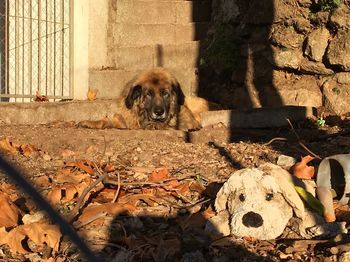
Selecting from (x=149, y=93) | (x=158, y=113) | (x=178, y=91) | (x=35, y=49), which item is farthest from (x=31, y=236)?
(x=35, y=49)

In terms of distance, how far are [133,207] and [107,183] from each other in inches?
14.7

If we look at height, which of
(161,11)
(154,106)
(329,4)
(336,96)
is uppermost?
(161,11)

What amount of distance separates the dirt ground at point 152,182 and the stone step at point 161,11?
3.40m

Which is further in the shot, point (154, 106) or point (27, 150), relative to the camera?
point (154, 106)

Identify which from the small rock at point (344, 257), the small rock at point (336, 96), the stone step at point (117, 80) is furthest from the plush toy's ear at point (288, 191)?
the stone step at point (117, 80)

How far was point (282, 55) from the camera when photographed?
775 centimetres

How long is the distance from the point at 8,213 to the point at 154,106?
16.9 ft

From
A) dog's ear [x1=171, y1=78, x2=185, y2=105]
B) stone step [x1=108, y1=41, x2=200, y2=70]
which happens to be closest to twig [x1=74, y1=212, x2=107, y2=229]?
dog's ear [x1=171, y1=78, x2=185, y2=105]

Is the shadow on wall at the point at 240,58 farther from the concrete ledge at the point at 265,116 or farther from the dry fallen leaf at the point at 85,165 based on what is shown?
the dry fallen leaf at the point at 85,165

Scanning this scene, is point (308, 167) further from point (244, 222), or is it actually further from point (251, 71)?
point (251, 71)

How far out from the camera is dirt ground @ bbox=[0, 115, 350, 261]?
3.04 m

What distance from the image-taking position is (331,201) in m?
3.41

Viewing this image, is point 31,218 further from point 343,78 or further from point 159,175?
point 343,78

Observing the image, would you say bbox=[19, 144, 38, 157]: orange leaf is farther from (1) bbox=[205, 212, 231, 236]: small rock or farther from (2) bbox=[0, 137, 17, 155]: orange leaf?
(1) bbox=[205, 212, 231, 236]: small rock
